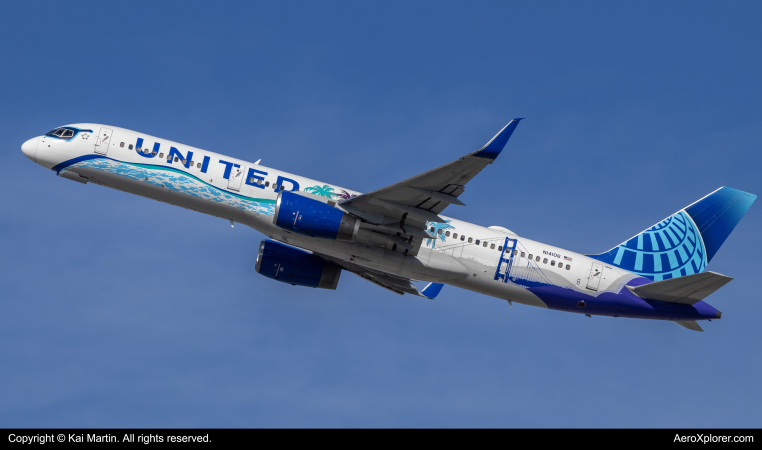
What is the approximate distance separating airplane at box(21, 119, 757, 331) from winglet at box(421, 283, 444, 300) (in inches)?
216

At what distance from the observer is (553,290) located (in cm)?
3638

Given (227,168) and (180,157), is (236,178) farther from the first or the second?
(180,157)

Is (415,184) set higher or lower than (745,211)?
lower

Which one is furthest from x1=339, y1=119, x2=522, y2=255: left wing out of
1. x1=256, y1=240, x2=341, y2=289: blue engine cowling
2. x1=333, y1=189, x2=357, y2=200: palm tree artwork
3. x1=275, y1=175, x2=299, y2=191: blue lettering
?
x1=256, y1=240, x2=341, y2=289: blue engine cowling

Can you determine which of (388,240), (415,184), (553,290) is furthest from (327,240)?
(553,290)

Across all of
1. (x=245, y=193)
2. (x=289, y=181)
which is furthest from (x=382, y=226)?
(x=245, y=193)

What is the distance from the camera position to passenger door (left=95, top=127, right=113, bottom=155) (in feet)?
114

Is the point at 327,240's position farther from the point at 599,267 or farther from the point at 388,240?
the point at 599,267

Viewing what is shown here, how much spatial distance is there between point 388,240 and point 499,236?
629cm

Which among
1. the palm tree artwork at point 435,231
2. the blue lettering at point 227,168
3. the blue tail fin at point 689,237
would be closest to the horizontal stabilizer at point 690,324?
the blue tail fin at point 689,237

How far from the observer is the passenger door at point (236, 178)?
34.4 m

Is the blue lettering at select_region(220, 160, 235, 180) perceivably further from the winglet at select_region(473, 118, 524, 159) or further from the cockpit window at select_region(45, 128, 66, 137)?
the winglet at select_region(473, 118, 524, 159)

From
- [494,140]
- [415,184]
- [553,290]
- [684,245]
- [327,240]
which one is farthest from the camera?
[684,245]

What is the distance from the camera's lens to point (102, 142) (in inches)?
1368
